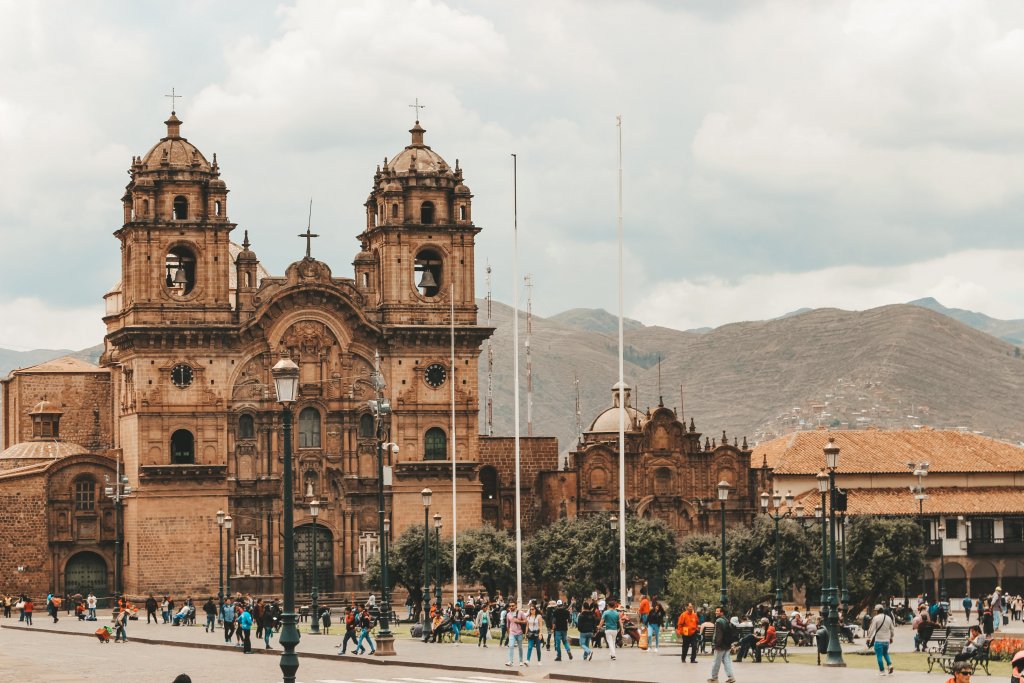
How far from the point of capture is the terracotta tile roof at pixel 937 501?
91.6 m

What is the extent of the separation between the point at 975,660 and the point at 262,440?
48102mm

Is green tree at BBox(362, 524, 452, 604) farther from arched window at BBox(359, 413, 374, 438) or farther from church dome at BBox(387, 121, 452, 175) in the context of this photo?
church dome at BBox(387, 121, 452, 175)

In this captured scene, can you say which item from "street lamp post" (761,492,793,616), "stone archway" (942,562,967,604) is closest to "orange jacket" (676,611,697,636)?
"street lamp post" (761,492,793,616)

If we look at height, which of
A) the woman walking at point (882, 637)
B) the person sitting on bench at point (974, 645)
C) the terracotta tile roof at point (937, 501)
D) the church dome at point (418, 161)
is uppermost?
the church dome at point (418, 161)

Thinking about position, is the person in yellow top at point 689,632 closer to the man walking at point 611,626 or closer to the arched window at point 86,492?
the man walking at point 611,626

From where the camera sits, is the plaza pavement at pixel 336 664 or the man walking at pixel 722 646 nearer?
the man walking at pixel 722 646

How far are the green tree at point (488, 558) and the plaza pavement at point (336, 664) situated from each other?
1684cm

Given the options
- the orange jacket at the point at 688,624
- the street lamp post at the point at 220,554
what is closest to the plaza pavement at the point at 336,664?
the orange jacket at the point at 688,624

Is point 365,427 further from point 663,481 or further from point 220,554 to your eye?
point 663,481

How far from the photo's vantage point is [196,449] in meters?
80.8

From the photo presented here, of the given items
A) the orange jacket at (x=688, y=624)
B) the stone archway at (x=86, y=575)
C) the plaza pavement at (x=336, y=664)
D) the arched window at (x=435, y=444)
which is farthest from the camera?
the arched window at (x=435, y=444)

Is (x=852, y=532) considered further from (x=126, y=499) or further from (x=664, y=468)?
(x=126, y=499)

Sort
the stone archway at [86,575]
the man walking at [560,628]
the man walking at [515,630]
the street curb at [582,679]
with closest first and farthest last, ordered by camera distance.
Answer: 1. the street curb at [582,679]
2. the man walking at [515,630]
3. the man walking at [560,628]
4. the stone archway at [86,575]

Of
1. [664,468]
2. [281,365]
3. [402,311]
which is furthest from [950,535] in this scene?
[281,365]
